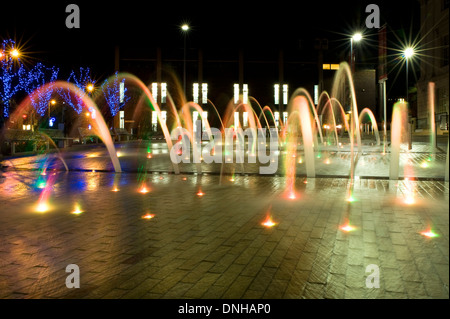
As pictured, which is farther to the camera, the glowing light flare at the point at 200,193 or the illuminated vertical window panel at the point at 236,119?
the illuminated vertical window panel at the point at 236,119

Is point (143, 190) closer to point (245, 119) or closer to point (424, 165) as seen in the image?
point (424, 165)

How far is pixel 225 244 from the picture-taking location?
5.41m

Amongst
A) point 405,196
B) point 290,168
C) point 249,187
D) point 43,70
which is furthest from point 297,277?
point 43,70

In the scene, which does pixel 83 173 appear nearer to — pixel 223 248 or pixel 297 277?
pixel 223 248

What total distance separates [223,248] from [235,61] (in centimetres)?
5508

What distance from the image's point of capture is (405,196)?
29.2 ft

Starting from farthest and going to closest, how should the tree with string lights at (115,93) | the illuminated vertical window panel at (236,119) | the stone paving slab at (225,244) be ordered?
1. the illuminated vertical window panel at (236,119)
2. the tree with string lights at (115,93)
3. the stone paving slab at (225,244)

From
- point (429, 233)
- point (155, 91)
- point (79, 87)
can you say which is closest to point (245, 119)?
point (155, 91)

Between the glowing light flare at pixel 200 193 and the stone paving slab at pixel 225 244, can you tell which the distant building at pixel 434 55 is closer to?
the glowing light flare at pixel 200 193

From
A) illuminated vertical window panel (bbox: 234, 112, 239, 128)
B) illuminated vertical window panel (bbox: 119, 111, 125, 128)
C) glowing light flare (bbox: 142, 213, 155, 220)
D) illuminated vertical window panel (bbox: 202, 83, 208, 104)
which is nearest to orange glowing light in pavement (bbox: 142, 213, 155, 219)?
glowing light flare (bbox: 142, 213, 155, 220)

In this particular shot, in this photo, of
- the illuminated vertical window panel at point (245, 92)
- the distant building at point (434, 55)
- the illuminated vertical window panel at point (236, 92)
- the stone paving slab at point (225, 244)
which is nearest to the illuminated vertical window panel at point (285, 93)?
the illuminated vertical window panel at point (245, 92)

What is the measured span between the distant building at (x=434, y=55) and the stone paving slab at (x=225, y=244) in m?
40.5

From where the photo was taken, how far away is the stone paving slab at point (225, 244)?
3.93 metres

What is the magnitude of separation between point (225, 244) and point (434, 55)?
178 feet
